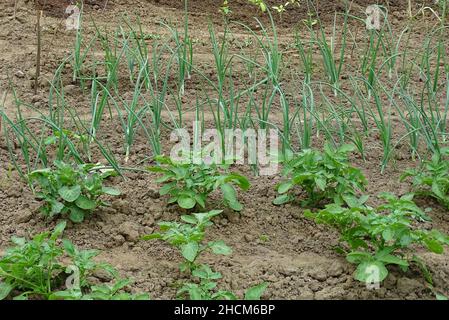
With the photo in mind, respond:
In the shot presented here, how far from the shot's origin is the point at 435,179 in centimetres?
355

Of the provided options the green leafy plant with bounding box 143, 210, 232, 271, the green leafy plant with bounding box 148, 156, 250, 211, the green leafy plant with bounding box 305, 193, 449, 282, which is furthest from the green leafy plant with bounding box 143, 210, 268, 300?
the green leafy plant with bounding box 305, 193, 449, 282

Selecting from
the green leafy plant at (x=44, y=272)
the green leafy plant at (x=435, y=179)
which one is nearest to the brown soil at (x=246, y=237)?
the green leafy plant at (x=435, y=179)

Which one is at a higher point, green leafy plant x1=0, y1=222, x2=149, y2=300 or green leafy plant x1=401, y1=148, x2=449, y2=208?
green leafy plant x1=401, y1=148, x2=449, y2=208

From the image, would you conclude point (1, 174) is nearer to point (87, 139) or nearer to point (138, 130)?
point (87, 139)

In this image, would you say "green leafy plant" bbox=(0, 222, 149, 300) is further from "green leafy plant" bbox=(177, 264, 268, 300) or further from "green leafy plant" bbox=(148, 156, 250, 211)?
"green leafy plant" bbox=(148, 156, 250, 211)

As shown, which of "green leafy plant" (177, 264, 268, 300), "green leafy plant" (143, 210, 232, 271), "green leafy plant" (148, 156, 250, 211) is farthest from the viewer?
"green leafy plant" (148, 156, 250, 211)

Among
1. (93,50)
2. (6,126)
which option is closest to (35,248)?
(6,126)

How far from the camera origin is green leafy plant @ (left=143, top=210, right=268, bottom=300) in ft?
9.65

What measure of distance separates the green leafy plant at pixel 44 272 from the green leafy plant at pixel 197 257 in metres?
0.23

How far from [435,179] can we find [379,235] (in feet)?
1.62

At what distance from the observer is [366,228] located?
10.1 feet

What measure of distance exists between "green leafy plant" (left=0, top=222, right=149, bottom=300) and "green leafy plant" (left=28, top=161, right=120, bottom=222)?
374 millimetres
